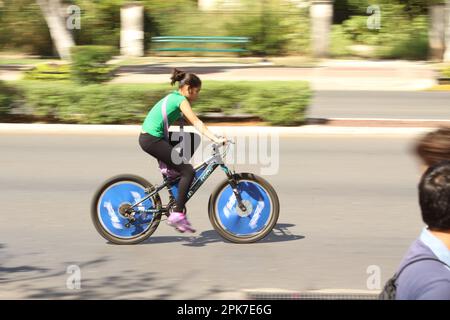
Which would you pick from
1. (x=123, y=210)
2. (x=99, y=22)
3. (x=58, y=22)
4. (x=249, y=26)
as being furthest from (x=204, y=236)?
(x=99, y=22)

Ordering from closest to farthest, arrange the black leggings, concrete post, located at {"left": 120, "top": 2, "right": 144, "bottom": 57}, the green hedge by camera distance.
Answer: the black leggings
the green hedge
concrete post, located at {"left": 120, "top": 2, "right": 144, "bottom": 57}

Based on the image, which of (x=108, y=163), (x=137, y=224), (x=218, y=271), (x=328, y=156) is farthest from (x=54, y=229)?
(x=328, y=156)

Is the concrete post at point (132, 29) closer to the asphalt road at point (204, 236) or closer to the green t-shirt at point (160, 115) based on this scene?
the asphalt road at point (204, 236)

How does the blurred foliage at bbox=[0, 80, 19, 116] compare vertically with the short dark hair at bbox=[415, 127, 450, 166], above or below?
below

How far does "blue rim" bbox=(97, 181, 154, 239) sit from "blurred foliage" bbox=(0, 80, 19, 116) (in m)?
9.34

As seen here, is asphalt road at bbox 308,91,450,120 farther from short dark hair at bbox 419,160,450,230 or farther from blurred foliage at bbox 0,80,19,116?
short dark hair at bbox 419,160,450,230

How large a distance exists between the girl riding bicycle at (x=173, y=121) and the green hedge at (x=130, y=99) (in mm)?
8411

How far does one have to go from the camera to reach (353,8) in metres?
35.7

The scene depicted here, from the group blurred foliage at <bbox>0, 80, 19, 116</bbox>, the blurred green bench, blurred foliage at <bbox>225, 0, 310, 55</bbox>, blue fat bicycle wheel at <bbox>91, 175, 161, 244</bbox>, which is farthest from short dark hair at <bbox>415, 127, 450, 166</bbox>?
blurred foliage at <bbox>225, 0, 310, 55</bbox>

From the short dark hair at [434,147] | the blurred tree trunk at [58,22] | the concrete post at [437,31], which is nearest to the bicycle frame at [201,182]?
the short dark hair at [434,147]

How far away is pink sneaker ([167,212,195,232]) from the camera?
8.23m

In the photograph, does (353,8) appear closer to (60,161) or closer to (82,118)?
(82,118)

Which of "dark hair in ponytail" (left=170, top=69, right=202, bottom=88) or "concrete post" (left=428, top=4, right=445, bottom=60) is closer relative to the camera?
"dark hair in ponytail" (left=170, top=69, right=202, bottom=88)

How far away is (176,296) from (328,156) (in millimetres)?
7364
